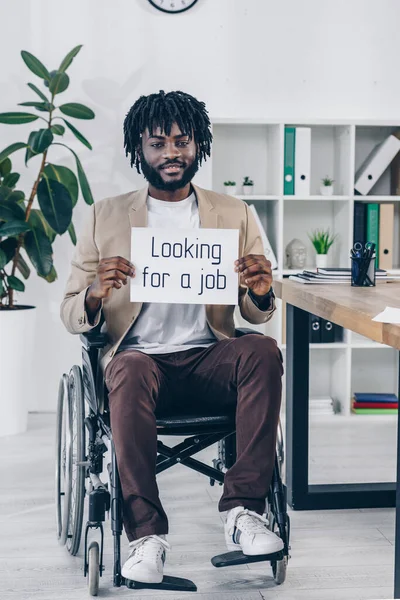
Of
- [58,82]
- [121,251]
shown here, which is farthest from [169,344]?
[58,82]

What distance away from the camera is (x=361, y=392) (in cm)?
410

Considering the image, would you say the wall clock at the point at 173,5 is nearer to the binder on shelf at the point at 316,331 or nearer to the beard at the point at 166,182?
the binder on shelf at the point at 316,331

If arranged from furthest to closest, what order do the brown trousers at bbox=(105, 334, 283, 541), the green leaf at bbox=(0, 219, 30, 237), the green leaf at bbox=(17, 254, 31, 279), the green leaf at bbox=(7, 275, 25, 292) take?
1. the green leaf at bbox=(17, 254, 31, 279)
2. the green leaf at bbox=(7, 275, 25, 292)
3. the green leaf at bbox=(0, 219, 30, 237)
4. the brown trousers at bbox=(105, 334, 283, 541)

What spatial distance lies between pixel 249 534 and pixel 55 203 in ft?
6.28

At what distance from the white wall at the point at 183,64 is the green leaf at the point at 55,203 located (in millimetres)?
507

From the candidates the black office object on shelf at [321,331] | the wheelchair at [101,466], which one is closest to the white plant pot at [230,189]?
the black office object on shelf at [321,331]

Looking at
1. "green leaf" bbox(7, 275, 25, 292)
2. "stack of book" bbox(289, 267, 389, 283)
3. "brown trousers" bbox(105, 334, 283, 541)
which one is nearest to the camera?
"brown trousers" bbox(105, 334, 283, 541)

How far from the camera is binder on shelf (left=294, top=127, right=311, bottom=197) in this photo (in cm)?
377

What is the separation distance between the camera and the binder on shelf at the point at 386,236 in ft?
12.5

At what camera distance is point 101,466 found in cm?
213

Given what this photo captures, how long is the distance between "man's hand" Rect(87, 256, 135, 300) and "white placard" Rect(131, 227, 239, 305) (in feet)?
0.09

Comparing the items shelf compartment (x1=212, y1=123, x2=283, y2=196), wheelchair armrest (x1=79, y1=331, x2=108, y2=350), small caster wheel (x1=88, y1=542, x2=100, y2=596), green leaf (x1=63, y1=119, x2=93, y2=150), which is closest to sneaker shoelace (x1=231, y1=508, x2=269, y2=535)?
small caster wheel (x1=88, y1=542, x2=100, y2=596)

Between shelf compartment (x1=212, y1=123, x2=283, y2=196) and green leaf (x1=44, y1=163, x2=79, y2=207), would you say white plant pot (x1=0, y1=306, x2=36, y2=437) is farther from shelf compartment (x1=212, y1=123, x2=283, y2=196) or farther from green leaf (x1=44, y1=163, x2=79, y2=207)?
shelf compartment (x1=212, y1=123, x2=283, y2=196)

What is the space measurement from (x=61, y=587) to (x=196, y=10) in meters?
2.81
